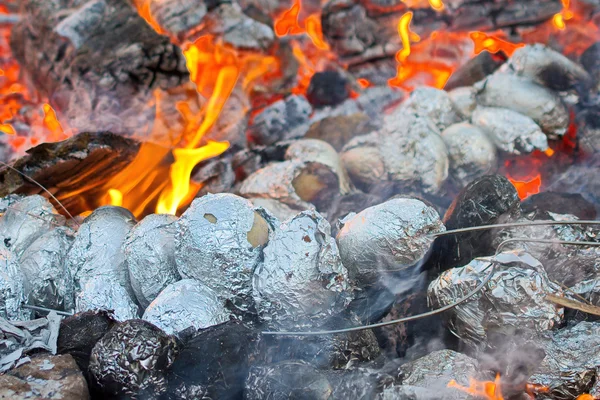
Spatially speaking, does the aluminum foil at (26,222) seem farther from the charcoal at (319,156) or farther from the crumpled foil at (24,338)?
the charcoal at (319,156)

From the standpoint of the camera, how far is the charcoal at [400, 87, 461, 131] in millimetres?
2574

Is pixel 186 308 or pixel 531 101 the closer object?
pixel 186 308

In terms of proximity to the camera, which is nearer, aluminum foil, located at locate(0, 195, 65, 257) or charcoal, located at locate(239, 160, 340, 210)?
aluminum foil, located at locate(0, 195, 65, 257)

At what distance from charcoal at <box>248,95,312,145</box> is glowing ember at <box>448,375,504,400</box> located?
1827 mm

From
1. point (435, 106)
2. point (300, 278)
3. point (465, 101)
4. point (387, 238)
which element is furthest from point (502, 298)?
point (465, 101)

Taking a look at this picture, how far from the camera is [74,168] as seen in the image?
2133 millimetres

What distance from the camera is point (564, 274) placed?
1.76 metres

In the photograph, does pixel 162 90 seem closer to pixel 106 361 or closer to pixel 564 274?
pixel 106 361

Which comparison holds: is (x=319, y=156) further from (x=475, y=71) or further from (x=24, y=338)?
(x=24, y=338)

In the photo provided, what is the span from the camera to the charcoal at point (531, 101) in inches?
100

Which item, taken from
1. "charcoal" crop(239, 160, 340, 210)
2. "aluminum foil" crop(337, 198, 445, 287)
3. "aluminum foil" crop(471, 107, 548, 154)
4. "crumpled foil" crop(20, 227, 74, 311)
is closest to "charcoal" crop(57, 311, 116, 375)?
"crumpled foil" crop(20, 227, 74, 311)

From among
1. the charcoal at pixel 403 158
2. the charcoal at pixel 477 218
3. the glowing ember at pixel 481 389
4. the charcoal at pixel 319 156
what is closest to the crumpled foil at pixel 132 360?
the glowing ember at pixel 481 389

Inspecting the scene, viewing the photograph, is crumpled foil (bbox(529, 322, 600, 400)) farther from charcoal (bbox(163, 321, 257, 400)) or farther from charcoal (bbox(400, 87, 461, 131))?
charcoal (bbox(400, 87, 461, 131))

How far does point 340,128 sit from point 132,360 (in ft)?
5.93
